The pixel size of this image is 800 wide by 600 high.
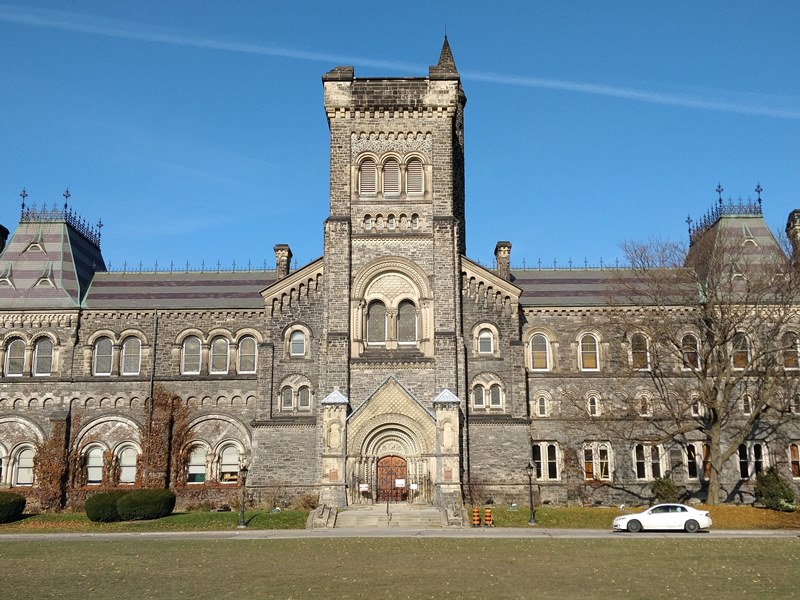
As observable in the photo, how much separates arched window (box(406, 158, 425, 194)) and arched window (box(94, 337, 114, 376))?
19.2 m

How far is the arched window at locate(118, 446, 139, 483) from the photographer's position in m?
45.0

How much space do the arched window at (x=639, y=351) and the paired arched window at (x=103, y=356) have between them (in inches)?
1159

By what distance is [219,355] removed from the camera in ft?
153

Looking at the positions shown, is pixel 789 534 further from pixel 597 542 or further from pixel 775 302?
pixel 775 302

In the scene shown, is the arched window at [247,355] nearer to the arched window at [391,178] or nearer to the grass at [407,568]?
the arched window at [391,178]

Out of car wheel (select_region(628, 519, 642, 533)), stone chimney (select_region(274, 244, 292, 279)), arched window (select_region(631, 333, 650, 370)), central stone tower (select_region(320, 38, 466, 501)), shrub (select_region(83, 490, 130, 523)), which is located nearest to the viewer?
car wheel (select_region(628, 519, 642, 533))

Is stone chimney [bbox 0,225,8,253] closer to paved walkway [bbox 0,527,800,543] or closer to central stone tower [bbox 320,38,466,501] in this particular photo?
central stone tower [bbox 320,38,466,501]

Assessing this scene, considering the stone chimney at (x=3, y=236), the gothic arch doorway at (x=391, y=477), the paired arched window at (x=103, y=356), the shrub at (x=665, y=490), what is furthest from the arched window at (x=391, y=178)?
the stone chimney at (x=3, y=236)

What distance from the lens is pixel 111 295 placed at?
159ft

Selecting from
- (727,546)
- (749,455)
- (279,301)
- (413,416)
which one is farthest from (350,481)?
(749,455)

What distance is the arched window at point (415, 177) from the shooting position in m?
44.4

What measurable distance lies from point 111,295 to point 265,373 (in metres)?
12.0

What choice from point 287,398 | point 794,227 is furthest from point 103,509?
point 794,227

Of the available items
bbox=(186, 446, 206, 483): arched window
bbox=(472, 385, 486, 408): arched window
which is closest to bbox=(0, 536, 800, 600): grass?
bbox=(472, 385, 486, 408): arched window
